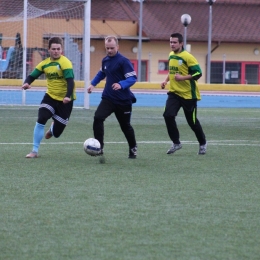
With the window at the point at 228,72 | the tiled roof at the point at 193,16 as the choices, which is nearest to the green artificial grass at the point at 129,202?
the window at the point at 228,72

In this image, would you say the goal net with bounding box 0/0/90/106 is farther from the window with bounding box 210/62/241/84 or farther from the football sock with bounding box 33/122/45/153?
the window with bounding box 210/62/241/84

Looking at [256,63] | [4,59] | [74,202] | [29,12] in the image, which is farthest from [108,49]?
[256,63]

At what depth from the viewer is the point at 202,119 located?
66.7 feet

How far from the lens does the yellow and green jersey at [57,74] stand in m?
11.2

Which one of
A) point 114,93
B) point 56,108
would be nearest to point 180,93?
point 114,93

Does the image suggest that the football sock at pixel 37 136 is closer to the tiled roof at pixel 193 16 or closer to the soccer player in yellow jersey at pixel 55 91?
the soccer player in yellow jersey at pixel 55 91

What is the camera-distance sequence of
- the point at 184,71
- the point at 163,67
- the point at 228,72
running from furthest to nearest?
the point at 228,72 → the point at 163,67 → the point at 184,71

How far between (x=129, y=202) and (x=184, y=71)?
4.77 m

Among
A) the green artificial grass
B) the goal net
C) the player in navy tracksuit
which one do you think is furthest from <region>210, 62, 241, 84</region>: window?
the player in navy tracksuit

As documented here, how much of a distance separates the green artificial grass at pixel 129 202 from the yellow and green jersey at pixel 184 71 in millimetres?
885

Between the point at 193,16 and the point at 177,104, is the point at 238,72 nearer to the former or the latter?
the point at 193,16

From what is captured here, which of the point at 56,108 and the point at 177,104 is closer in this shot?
the point at 56,108

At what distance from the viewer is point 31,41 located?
89.1 feet

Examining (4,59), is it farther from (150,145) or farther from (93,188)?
(93,188)
